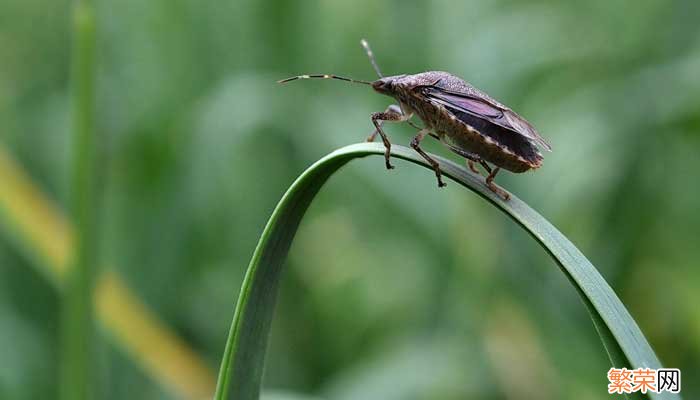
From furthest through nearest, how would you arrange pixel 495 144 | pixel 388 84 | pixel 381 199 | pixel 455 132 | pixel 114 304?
pixel 381 199
pixel 114 304
pixel 388 84
pixel 455 132
pixel 495 144

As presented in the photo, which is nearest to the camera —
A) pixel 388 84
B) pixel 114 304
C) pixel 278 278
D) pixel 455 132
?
pixel 278 278

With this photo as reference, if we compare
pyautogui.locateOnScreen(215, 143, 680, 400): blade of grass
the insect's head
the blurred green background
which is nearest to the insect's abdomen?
the insect's head

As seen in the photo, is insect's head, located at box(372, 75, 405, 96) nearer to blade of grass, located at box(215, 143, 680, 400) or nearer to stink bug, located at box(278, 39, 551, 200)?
stink bug, located at box(278, 39, 551, 200)

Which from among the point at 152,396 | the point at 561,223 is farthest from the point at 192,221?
the point at 561,223

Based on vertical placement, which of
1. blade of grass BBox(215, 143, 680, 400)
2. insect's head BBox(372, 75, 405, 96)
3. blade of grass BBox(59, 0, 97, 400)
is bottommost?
blade of grass BBox(215, 143, 680, 400)

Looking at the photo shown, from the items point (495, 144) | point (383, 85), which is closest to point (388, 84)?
point (383, 85)

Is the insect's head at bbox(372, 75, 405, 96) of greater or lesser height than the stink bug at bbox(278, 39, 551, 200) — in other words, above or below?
above

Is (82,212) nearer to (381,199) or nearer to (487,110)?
(487,110)
